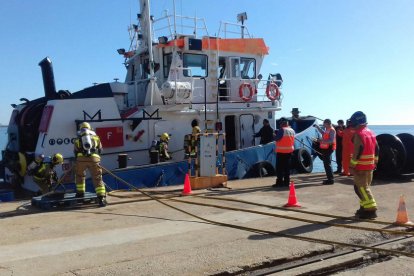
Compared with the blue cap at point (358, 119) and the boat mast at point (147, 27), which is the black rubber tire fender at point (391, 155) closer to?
the blue cap at point (358, 119)

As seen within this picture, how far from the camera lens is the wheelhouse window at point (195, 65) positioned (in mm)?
12023

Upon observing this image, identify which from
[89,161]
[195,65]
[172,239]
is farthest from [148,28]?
[172,239]

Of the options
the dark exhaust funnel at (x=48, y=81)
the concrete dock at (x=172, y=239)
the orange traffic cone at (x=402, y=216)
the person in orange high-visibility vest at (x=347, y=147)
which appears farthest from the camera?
the person in orange high-visibility vest at (x=347, y=147)

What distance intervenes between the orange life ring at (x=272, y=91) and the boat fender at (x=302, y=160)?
1.72 metres

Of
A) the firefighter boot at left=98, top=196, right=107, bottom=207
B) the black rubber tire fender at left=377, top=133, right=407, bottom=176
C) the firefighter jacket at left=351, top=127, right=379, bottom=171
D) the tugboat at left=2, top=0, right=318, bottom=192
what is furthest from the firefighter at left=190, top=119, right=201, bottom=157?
the black rubber tire fender at left=377, top=133, right=407, bottom=176

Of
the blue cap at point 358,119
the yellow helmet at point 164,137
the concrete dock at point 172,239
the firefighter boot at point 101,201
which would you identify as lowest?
the concrete dock at point 172,239

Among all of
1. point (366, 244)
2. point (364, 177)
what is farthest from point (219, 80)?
point (366, 244)

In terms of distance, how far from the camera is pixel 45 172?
888cm

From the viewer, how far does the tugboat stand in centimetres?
947

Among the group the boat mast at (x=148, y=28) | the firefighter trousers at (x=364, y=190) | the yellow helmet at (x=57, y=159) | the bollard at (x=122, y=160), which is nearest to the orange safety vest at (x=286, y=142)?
the firefighter trousers at (x=364, y=190)

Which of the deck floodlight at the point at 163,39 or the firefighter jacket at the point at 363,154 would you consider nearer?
the firefighter jacket at the point at 363,154

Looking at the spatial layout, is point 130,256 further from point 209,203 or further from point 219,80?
point 219,80

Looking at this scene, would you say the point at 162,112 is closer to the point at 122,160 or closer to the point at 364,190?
the point at 122,160

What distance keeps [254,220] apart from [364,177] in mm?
1713
